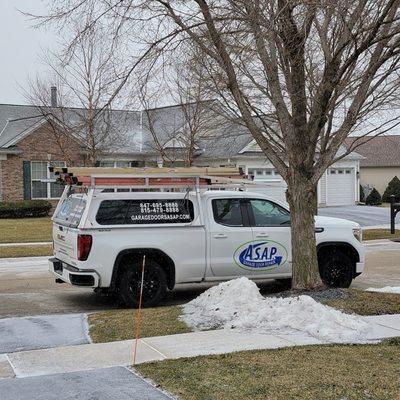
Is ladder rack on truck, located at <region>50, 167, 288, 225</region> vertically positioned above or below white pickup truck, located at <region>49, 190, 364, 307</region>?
above

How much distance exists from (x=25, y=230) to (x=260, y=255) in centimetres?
1492

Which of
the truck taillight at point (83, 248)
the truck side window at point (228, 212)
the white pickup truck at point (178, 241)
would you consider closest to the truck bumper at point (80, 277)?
the white pickup truck at point (178, 241)

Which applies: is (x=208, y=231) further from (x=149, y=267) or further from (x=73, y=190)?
(x=73, y=190)

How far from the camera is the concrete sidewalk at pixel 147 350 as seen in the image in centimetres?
614

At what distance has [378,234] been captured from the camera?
23094 millimetres

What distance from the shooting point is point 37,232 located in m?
22.9

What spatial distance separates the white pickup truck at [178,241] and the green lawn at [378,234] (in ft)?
37.6

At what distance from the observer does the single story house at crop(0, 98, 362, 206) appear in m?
26.3

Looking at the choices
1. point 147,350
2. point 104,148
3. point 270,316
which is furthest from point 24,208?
point 147,350

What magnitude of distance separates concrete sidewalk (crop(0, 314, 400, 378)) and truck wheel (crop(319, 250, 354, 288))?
Result: 348 centimetres

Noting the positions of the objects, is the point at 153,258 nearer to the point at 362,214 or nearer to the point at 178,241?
the point at 178,241

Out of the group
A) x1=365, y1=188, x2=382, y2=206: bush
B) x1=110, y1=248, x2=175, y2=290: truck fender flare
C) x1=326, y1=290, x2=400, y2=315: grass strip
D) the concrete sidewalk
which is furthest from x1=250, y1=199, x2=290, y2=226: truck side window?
x1=365, y1=188, x2=382, y2=206: bush

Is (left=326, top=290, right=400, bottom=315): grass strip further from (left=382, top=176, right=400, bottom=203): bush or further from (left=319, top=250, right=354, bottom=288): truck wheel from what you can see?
(left=382, top=176, right=400, bottom=203): bush

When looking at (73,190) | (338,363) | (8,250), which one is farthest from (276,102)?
(8,250)
